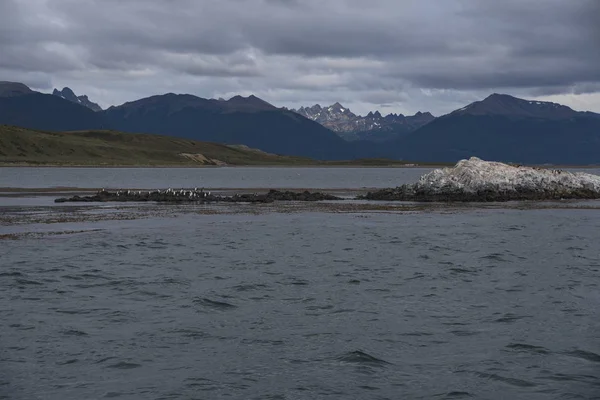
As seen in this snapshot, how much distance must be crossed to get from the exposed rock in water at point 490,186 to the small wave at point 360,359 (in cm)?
6359

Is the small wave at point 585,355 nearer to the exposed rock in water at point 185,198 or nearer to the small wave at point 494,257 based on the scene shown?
the small wave at point 494,257

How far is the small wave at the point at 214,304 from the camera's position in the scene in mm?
25298

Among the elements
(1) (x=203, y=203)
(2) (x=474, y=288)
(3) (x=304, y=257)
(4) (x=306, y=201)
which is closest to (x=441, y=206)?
(4) (x=306, y=201)

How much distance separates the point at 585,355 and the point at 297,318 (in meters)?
9.33

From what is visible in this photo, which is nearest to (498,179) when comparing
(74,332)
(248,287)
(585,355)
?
(248,287)

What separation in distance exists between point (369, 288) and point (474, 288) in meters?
4.58

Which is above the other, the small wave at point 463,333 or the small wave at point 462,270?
A: the small wave at point 462,270

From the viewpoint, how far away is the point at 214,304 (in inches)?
1011

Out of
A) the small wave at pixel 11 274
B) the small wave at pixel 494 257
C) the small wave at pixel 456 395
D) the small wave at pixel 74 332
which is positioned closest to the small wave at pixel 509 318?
the small wave at pixel 456 395

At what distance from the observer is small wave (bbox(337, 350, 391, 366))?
61.8ft

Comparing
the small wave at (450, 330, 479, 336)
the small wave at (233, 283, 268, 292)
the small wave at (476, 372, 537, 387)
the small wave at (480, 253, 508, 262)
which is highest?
the small wave at (480, 253, 508, 262)

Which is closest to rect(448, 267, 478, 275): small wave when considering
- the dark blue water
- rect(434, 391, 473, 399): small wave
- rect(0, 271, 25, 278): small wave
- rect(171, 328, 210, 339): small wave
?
the dark blue water

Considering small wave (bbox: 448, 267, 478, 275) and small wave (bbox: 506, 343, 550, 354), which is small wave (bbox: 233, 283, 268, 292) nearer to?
small wave (bbox: 448, 267, 478, 275)

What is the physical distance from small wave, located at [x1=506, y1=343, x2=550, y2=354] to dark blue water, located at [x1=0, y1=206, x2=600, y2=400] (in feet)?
0.20
